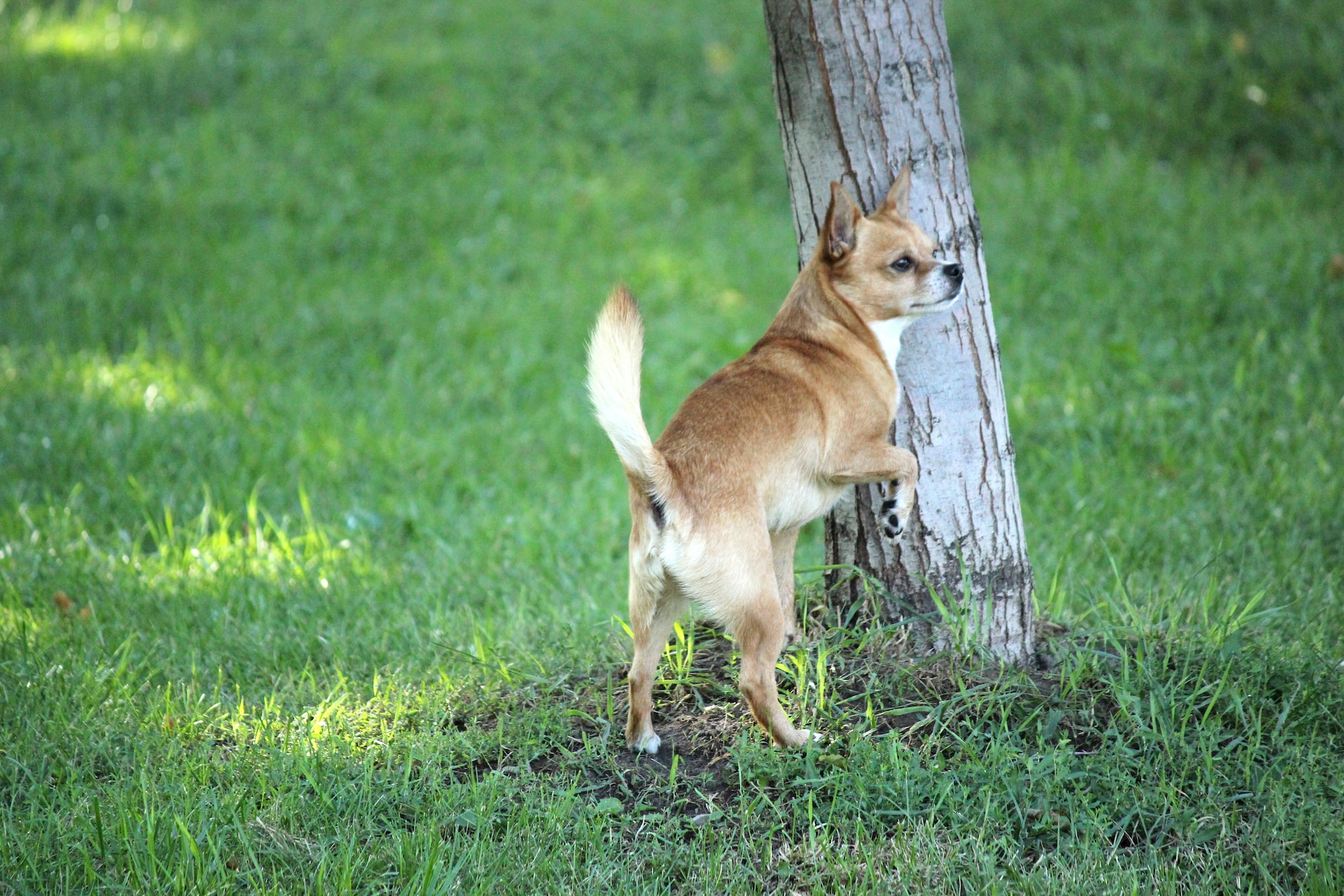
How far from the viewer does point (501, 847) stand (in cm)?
302

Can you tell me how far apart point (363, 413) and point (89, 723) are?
3.18m

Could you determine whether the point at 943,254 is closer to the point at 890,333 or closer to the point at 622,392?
the point at 890,333

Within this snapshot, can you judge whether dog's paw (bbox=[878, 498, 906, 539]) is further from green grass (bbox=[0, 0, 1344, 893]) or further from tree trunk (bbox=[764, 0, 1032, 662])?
green grass (bbox=[0, 0, 1344, 893])

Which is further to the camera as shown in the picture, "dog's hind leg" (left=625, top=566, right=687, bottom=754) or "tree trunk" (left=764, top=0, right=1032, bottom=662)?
"tree trunk" (left=764, top=0, right=1032, bottom=662)

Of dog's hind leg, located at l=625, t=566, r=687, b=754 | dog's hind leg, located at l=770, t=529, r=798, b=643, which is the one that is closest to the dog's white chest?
dog's hind leg, located at l=770, t=529, r=798, b=643

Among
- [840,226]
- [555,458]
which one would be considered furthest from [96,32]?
[840,226]

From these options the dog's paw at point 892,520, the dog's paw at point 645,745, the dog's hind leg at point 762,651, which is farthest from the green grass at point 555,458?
the dog's paw at point 892,520

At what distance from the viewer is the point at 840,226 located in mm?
3451

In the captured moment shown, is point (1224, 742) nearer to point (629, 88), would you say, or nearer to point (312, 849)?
point (312, 849)

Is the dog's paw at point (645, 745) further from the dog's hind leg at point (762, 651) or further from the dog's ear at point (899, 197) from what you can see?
the dog's ear at point (899, 197)

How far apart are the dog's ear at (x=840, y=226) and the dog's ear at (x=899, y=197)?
0.09 m

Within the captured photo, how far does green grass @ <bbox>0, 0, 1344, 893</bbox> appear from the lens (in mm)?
3139

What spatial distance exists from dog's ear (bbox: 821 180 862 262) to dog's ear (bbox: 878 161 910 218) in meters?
0.09

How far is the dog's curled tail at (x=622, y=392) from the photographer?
119 inches
